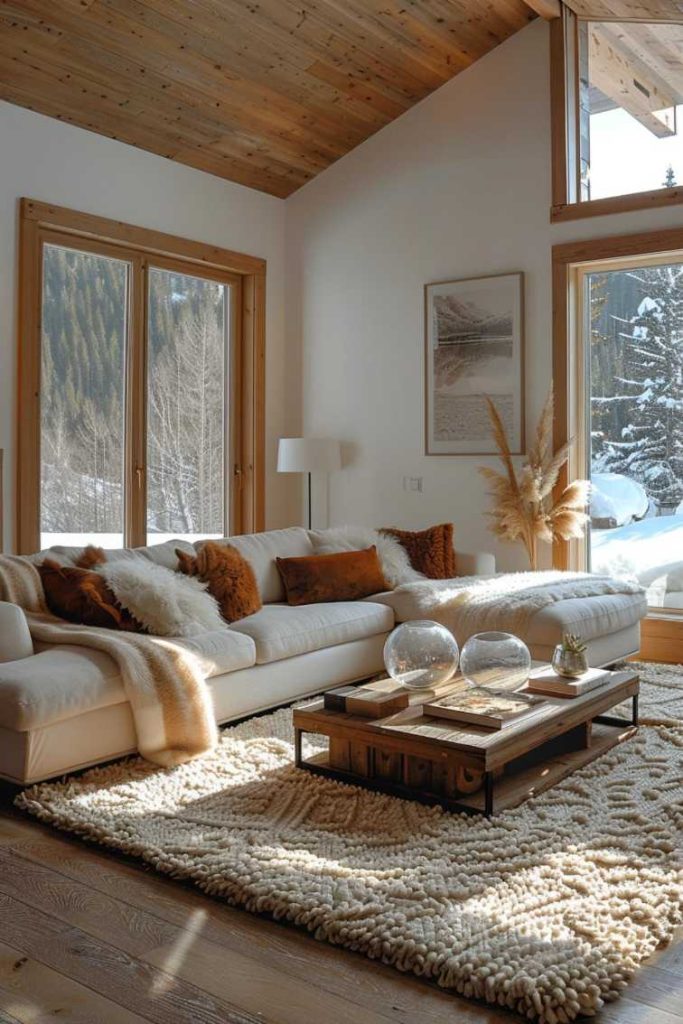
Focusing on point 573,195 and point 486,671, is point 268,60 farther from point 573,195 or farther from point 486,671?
point 486,671

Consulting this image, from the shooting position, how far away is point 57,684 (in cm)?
318

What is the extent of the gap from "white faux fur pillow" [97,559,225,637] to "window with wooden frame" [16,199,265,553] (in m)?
1.58

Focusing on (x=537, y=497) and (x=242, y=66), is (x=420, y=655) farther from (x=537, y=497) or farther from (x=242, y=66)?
(x=242, y=66)

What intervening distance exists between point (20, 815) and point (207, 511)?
3.71m

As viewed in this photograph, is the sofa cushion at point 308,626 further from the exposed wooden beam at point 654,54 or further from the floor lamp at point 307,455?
the exposed wooden beam at point 654,54

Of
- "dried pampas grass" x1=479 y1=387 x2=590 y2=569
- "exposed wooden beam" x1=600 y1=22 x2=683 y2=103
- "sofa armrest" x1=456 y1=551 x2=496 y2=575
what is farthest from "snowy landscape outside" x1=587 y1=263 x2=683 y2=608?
"exposed wooden beam" x1=600 y1=22 x2=683 y2=103

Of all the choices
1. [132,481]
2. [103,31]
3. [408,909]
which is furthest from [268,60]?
[408,909]

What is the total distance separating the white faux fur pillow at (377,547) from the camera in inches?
206

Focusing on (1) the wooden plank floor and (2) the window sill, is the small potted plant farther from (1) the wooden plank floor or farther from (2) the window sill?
(2) the window sill

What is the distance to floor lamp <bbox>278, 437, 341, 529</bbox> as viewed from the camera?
6.49 m

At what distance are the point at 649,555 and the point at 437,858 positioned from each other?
358cm

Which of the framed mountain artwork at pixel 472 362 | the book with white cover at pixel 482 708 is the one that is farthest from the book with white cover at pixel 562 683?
the framed mountain artwork at pixel 472 362

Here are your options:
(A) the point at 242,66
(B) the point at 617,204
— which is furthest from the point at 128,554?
(B) the point at 617,204

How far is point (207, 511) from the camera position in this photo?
664 centimetres
